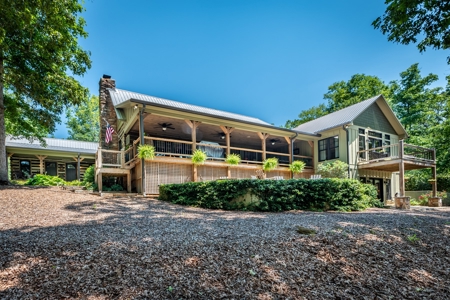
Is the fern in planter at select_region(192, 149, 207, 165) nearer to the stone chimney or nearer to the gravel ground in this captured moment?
the gravel ground

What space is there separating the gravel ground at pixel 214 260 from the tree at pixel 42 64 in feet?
22.9

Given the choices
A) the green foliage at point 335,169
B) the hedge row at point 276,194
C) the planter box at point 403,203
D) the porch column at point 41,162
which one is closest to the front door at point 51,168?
the porch column at point 41,162

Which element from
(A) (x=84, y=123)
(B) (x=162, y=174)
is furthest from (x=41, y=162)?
(A) (x=84, y=123)

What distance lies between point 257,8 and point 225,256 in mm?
11872

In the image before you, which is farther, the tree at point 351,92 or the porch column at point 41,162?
the tree at point 351,92

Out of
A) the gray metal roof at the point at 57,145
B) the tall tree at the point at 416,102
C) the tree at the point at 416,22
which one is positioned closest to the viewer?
the tree at the point at 416,22

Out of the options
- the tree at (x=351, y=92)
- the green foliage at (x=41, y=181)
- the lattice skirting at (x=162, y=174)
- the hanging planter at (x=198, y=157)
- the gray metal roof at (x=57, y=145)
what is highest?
the tree at (x=351, y=92)

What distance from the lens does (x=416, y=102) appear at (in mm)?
26516

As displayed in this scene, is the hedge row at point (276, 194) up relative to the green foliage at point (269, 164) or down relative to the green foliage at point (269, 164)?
down

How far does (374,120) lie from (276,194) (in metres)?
13.3

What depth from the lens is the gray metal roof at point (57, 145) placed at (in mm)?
19203

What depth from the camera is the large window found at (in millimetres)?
16562

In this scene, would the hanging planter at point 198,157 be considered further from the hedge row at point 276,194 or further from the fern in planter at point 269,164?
the fern in planter at point 269,164

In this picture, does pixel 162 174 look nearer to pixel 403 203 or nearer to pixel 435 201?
pixel 403 203
